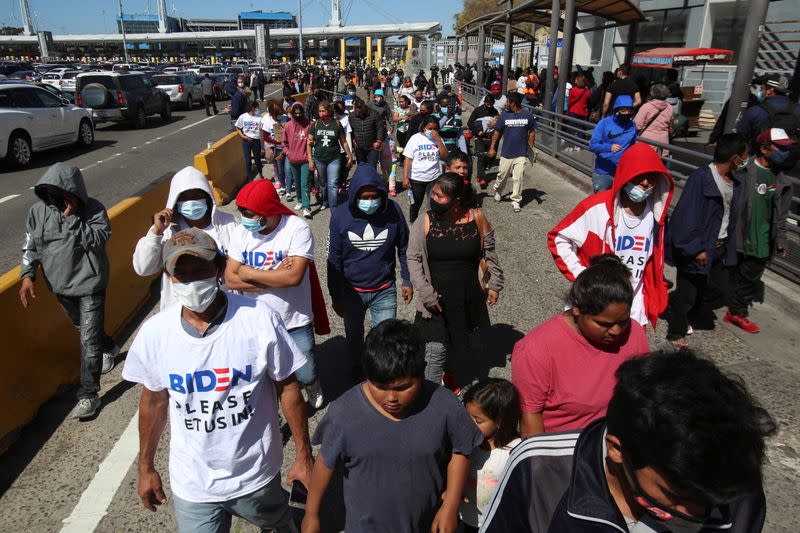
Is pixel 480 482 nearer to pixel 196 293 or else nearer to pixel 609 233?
pixel 196 293

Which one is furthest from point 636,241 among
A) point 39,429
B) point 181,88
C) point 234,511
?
point 181,88

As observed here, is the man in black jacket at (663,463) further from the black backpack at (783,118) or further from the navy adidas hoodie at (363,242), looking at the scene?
the black backpack at (783,118)

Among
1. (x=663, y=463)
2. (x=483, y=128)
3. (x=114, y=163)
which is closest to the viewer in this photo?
(x=663, y=463)

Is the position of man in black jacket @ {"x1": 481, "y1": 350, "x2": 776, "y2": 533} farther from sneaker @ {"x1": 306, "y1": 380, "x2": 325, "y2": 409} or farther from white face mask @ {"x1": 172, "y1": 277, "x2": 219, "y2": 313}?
sneaker @ {"x1": 306, "y1": 380, "x2": 325, "y2": 409}

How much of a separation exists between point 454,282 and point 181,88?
91.7 feet

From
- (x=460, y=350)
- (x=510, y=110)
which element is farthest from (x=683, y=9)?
(x=460, y=350)

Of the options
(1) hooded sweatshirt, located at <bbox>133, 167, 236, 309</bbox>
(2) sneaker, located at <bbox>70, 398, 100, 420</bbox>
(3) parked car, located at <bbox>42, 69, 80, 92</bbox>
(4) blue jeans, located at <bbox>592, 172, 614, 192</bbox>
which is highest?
(3) parked car, located at <bbox>42, 69, 80, 92</bbox>

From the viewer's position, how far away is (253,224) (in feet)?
11.3

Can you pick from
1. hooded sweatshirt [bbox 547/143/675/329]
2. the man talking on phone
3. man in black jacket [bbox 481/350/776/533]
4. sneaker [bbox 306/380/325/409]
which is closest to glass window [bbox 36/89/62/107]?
the man talking on phone

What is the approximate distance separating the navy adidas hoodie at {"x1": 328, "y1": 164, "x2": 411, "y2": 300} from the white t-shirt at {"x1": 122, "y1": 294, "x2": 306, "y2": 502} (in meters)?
1.66

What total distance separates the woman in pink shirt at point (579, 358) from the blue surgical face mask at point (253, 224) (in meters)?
1.88

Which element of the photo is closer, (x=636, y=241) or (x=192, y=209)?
(x=192, y=209)

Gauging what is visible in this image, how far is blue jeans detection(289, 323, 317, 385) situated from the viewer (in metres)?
3.71

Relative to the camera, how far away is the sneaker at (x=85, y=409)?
4.11m
